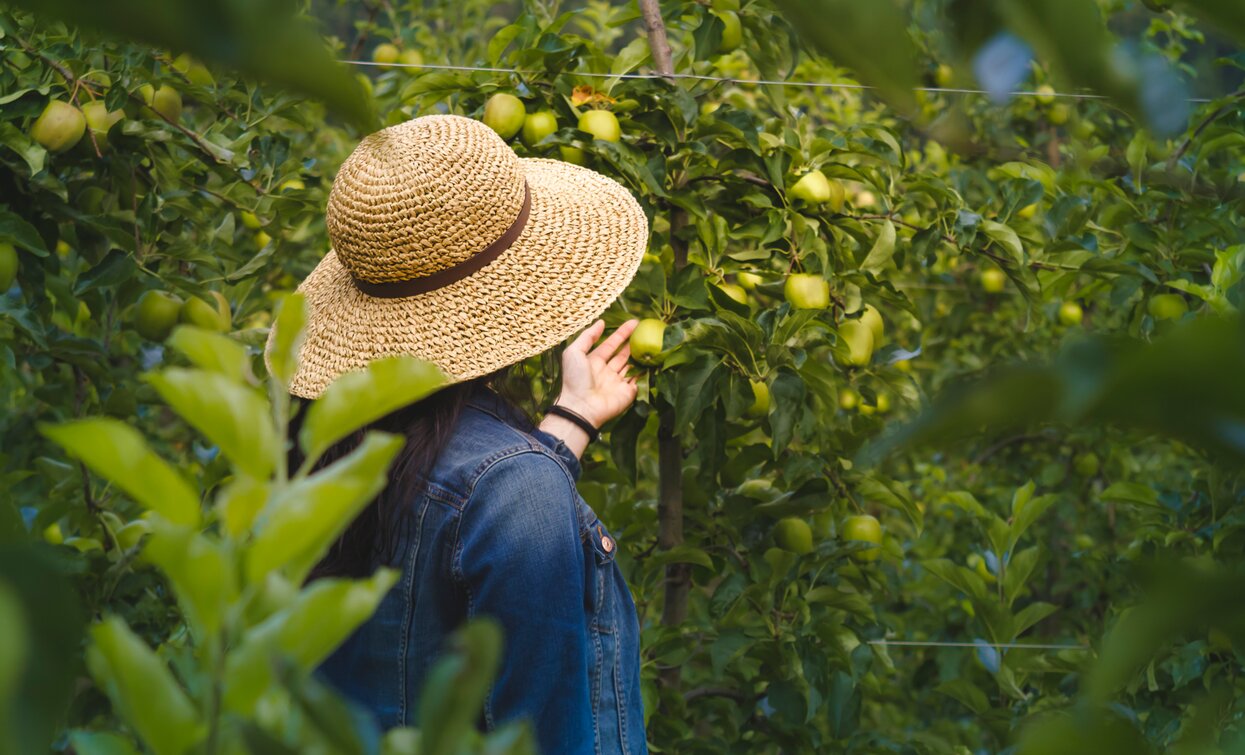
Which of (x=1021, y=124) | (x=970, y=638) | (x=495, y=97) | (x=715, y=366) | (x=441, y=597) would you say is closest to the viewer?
(x=441, y=597)

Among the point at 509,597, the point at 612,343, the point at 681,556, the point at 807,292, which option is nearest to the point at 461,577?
the point at 509,597

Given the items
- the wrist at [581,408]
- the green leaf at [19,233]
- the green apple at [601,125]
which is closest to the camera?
the wrist at [581,408]

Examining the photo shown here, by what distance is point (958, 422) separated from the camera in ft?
0.70

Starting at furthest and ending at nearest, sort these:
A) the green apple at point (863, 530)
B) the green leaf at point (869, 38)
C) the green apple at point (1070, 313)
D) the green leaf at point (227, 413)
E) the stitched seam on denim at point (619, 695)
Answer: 1. the green apple at point (1070, 313)
2. the green apple at point (863, 530)
3. the stitched seam on denim at point (619, 695)
4. the green leaf at point (227, 413)
5. the green leaf at point (869, 38)

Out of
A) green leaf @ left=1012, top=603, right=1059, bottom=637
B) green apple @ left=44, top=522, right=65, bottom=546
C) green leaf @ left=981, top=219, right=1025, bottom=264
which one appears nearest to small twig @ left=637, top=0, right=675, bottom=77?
green leaf @ left=981, top=219, right=1025, bottom=264

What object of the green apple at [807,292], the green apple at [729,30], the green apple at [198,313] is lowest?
the green apple at [198,313]

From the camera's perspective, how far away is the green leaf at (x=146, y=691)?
0.30m

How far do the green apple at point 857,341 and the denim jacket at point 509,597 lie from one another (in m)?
0.51

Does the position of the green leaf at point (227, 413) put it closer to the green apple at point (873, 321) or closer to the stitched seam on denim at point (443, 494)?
the stitched seam on denim at point (443, 494)

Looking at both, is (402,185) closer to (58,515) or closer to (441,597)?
(441,597)

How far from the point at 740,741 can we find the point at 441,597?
666 mm

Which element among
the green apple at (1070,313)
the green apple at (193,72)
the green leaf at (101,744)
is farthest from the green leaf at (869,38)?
the green apple at (1070,313)

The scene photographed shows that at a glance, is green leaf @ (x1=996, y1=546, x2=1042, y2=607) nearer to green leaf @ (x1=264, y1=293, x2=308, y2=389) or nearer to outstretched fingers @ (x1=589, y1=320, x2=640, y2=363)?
outstretched fingers @ (x1=589, y1=320, x2=640, y2=363)

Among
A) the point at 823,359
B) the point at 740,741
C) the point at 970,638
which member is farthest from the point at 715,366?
the point at 970,638
